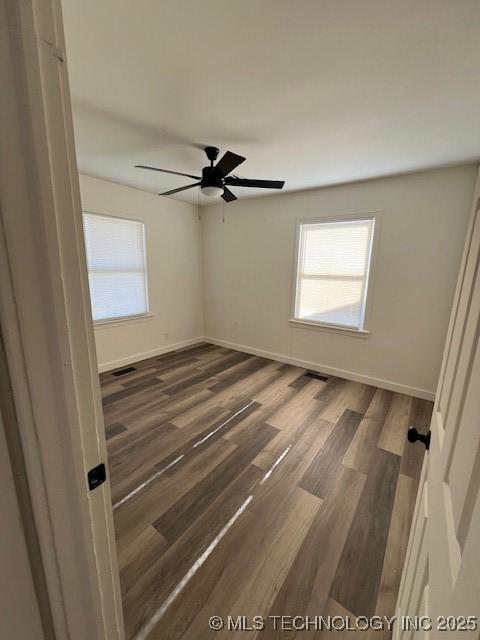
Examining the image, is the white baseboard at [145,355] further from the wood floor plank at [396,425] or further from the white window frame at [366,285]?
the wood floor plank at [396,425]

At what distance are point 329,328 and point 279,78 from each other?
277cm

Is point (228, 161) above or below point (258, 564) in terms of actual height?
above

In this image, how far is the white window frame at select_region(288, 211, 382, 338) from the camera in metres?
3.02

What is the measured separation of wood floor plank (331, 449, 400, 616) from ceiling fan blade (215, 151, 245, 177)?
8.28 ft

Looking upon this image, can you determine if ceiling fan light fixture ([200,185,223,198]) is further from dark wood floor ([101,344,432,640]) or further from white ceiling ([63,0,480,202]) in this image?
dark wood floor ([101,344,432,640])

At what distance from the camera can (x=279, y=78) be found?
57.0 inches

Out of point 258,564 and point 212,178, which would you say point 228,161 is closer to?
point 212,178

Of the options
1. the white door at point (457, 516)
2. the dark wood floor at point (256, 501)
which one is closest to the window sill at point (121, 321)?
the dark wood floor at point (256, 501)

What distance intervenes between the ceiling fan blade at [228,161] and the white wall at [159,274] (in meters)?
1.94

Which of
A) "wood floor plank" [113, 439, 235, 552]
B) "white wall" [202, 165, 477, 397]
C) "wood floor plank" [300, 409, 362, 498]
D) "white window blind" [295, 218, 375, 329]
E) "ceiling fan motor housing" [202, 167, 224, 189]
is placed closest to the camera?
"wood floor plank" [113, 439, 235, 552]

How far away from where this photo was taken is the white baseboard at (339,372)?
9.87 feet

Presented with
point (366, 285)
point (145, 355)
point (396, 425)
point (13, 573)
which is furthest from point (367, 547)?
point (145, 355)

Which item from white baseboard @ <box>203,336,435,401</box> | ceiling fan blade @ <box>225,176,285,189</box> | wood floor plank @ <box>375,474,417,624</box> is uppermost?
ceiling fan blade @ <box>225,176,285,189</box>

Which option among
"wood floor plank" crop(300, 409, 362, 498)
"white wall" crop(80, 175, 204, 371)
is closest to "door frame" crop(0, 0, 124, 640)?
"wood floor plank" crop(300, 409, 362, 498)
